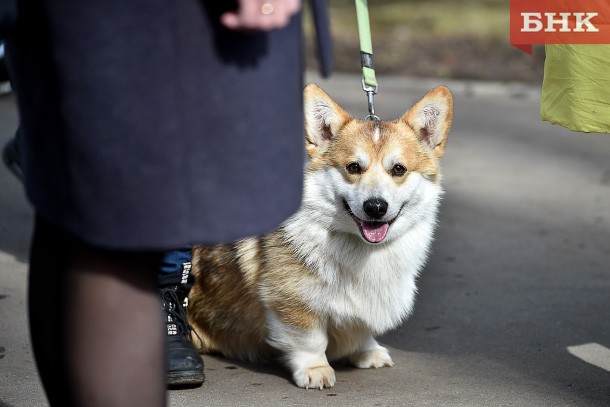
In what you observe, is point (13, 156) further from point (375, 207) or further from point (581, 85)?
point (581, 85)

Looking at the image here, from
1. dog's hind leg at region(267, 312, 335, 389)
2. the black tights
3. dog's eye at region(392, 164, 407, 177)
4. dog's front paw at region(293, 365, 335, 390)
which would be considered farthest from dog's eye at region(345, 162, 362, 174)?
the black tights

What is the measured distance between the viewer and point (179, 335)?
9.99ft

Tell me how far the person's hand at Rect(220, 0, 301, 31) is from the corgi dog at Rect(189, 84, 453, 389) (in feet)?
4.73

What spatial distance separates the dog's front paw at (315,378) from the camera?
2934 mm

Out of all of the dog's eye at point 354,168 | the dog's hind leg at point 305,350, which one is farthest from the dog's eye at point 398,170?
the dog's hind leg at point 305,350


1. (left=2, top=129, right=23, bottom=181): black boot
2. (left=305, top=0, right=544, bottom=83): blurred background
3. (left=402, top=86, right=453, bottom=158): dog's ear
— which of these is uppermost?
(left=402, top=86, right=453, bottom=158): dog's ear

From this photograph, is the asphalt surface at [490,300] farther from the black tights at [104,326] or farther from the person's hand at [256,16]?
the person's hand at [256,16]

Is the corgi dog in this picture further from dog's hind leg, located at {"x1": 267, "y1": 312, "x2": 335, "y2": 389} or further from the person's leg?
the person's leg

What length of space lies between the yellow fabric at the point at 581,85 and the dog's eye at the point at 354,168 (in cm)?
63

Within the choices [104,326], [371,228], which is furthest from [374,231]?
[104,326]

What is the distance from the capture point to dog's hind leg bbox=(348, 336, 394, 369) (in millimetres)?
3139

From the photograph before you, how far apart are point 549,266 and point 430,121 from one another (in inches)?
50.0

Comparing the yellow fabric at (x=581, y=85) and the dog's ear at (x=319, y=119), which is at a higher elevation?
the yellow fabric at (x=581, y=85)

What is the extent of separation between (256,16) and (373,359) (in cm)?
191
